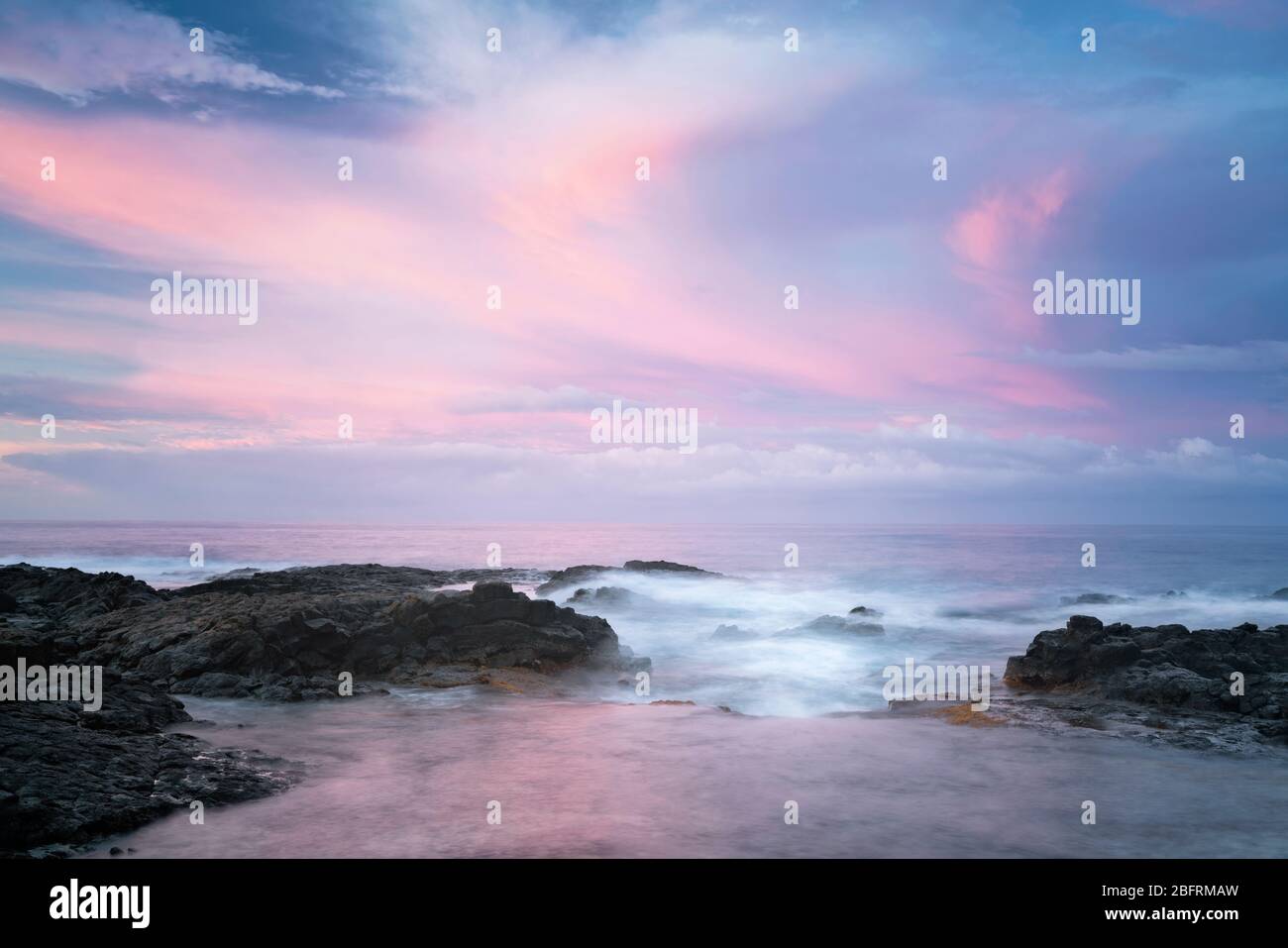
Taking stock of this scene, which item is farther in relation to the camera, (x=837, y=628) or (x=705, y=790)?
(x=837, y=628)

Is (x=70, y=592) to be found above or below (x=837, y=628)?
above

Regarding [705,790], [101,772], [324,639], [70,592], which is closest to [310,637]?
[324,639]

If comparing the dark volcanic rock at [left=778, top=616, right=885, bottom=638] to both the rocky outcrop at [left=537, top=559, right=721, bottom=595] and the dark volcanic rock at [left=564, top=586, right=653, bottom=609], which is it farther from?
the rocky outcrop at [left=537, top=559, right=721, bottom=595]

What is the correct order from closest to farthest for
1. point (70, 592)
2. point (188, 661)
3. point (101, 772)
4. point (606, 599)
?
point (101, 772)
point (188, 661)
point (70, 592)
point (606, 599)

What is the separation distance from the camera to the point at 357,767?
40.6 feet

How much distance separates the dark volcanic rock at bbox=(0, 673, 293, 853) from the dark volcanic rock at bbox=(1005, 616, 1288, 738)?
16.8 metres

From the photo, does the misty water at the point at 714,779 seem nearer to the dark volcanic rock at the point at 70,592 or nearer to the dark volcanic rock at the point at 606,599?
the dark volcanic rock at the point at 70,592

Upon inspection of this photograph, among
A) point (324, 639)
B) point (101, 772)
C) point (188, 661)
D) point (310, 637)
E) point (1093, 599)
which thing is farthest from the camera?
point (1093, 599)

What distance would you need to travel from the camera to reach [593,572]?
4897 cm

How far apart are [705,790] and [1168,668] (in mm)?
12093

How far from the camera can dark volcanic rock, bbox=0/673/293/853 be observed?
8.74 metres

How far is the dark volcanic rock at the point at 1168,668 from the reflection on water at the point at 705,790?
2.89 meters

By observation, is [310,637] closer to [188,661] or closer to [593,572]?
[188,661]

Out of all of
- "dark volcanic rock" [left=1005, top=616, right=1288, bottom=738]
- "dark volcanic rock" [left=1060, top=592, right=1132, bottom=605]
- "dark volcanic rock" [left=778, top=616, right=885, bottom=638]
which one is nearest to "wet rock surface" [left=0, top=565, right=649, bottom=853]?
"dark volcanic rock" [left=778, top=616, right=885, bottom=638]
